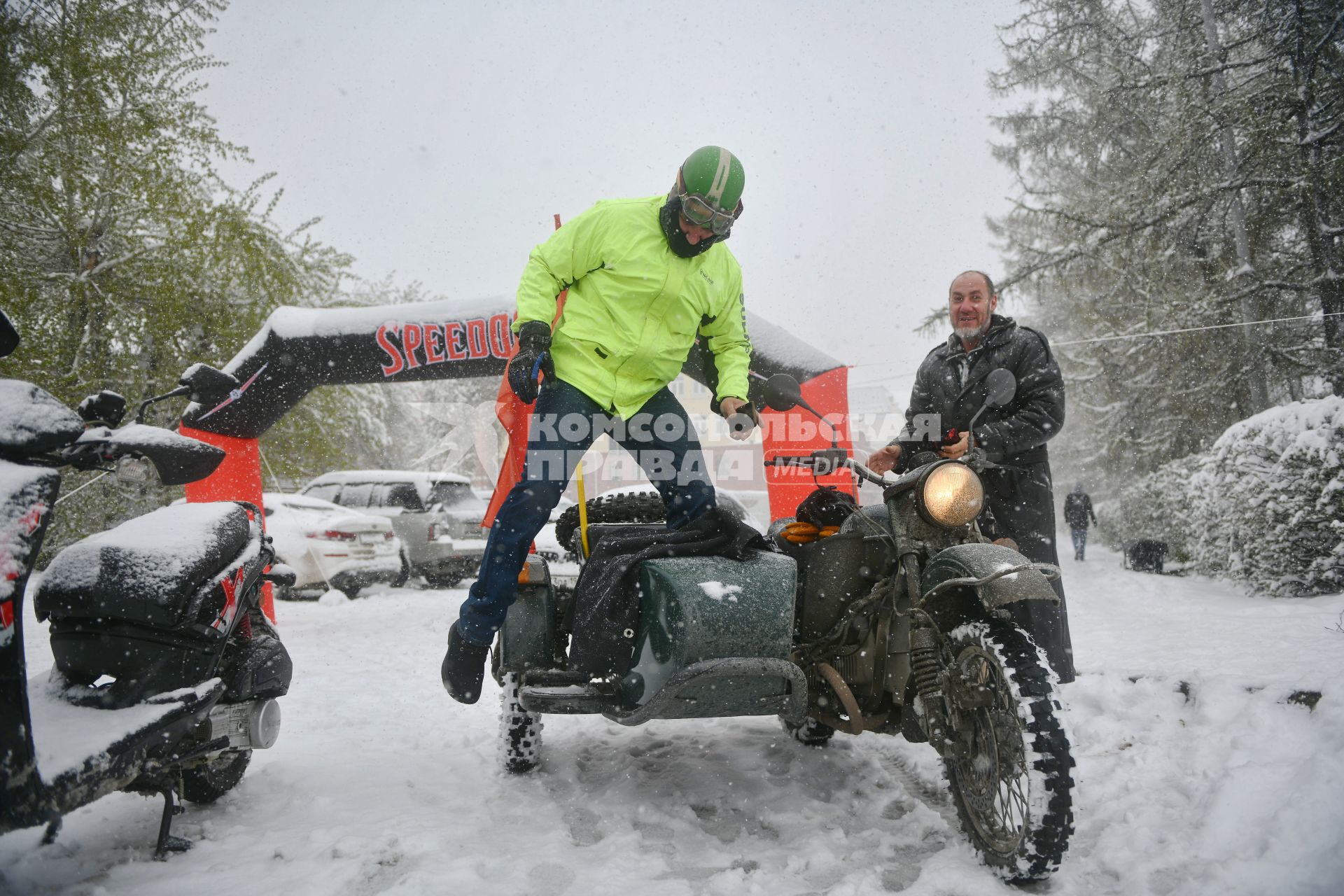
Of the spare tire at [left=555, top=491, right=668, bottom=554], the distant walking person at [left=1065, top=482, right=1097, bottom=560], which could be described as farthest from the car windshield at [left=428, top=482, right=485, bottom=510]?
the distant walking person at [left=1065, top=482, right=1097, bottom=560]

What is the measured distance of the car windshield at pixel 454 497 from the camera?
37.5 feet

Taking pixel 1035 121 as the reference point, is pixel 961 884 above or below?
below

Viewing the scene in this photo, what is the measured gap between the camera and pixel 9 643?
5.90ft

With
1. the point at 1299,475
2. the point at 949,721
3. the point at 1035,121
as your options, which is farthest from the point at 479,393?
the point at 949,721

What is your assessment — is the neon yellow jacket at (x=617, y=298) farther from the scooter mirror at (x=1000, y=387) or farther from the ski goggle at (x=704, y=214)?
the scooter mirror at (x=1000, y=387)

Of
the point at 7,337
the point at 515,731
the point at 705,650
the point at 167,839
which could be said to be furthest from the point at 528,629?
the point at 7,337

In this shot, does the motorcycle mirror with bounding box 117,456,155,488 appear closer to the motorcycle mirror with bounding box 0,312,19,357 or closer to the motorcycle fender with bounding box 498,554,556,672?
the motorcycle mirror with bounding box 0,312,19,357

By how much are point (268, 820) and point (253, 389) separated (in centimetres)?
628

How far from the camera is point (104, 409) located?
2238mm

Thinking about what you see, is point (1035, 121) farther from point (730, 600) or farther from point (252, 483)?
point (730, 600)

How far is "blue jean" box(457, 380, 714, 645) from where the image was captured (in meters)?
2.74

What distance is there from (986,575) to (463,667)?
190cm

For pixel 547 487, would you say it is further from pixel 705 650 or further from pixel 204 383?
pixel 204 383

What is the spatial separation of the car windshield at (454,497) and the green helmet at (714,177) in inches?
368
